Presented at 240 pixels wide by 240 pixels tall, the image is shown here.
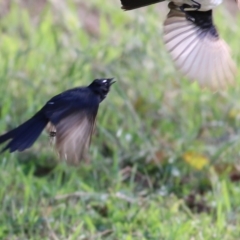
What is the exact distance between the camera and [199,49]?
153 inches

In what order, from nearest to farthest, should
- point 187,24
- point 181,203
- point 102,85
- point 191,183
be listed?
point 102,85, point 187,24, point 181,203, point 191,183

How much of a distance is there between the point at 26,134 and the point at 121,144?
5.19 ft

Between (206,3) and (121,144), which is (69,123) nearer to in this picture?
(206,3)

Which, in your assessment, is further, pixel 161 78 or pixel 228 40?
pixel 228 40

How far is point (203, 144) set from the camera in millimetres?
5180

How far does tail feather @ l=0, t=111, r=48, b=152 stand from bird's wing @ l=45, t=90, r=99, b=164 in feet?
0.25

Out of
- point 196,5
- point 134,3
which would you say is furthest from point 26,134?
point 196,5

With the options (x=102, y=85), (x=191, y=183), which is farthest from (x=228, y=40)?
(x=102, y=85)

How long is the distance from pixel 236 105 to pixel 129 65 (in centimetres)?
73

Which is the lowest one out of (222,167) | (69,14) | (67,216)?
(222,167)

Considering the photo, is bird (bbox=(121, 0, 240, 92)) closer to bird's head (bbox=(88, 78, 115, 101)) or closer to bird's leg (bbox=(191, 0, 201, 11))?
bird's leg (bbox=(191, 0, 201, 11))

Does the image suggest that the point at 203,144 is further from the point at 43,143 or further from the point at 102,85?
the point at 102,85

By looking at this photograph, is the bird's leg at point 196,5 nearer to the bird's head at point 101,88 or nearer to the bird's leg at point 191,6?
the bird's leg at point 191,6

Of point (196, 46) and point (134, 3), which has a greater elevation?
point (134, 3)
